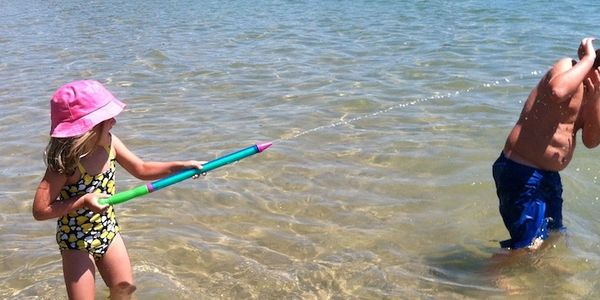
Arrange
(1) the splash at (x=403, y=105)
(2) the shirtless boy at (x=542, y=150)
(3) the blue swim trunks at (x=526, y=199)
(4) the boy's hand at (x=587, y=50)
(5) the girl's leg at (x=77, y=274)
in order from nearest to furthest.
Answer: (5) the girl's leg at (x=77, y=274)
(4) the boy's hand at (x=587, y=50)
(2) the shirtless boy at (x=542, y=150)
(3) the blue swim trunks at (x=526, y=199)
(1) the splash at (x=403, y=105)

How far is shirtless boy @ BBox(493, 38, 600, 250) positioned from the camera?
362 centimetres

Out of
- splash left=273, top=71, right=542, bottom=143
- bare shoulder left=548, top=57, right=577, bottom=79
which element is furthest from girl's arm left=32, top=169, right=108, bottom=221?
splash left=273, top=71, right=542, bottom=143

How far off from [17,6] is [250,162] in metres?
17.3

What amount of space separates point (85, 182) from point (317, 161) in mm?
2859

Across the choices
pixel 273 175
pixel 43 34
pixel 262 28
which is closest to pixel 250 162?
pixel 273 175

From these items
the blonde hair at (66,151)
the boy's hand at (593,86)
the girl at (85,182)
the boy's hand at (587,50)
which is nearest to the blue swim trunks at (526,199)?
the boy's hand at (593,86)

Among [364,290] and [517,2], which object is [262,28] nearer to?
[517,2]

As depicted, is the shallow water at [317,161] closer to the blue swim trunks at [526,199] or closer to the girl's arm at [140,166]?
the blue swim trunks at [526,199]

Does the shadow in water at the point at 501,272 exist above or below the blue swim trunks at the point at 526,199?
below

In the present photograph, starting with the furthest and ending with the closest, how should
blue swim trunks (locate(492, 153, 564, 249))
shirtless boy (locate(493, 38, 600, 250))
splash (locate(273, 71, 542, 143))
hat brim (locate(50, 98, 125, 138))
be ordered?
splash (locate(273, 71, 542, 143))
blue swim trunks (locate(492, 153, 564, 249))
shirtless boy (locate(493, 38, 600, 250))
hat brim (locate(50, 98, 125, 138))

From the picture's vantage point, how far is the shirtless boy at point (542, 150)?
3.62 metres

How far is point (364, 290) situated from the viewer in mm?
3797

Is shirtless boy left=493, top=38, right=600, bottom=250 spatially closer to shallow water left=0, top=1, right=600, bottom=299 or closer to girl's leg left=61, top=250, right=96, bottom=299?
shallow water left=0, top=1, right=600, bottom=299

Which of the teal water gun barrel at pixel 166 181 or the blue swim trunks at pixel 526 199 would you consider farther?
the blue swim trunks at pixel 526 199
